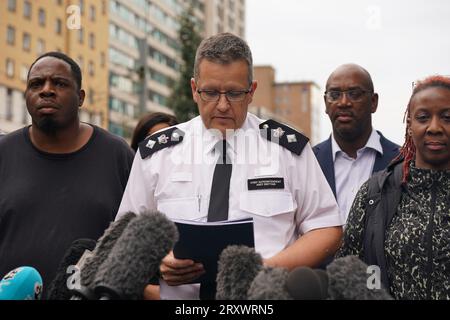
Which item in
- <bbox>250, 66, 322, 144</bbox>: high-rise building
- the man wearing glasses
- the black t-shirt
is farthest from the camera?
<bbox>250, 66, 322, 144</bbox>: high-rise building

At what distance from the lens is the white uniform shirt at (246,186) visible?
2865 millimetres

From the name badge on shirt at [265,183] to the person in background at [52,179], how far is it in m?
1.10

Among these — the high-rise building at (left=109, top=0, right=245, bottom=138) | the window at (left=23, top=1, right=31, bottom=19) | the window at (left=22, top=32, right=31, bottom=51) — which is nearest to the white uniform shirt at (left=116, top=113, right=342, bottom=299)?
the window at (left=22, top=32, right=31, bottom=51)

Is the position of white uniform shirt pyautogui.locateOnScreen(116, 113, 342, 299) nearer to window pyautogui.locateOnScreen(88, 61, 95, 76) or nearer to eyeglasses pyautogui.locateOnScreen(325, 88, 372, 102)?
eyeglasses pyautogui.locateOnScreen(325, 88, 372, 102)

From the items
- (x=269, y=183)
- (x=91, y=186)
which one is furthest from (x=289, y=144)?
(x=91, y=186)

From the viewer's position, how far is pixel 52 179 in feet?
12.2

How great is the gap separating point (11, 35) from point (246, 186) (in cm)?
4348

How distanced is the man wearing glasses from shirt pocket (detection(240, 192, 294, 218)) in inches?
68.2

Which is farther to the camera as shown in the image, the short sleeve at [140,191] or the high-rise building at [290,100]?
the high-rise building at [290,100]

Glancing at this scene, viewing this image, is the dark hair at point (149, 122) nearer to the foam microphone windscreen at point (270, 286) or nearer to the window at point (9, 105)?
the foam microphone windscreen at point (270, 286)

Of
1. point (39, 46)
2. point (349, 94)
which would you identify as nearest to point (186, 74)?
point (349, 94)

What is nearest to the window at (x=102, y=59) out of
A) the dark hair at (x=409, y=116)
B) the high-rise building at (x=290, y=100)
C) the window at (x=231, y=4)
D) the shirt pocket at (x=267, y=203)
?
the window at (x=231, y=4)

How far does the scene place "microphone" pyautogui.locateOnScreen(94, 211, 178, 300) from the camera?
190 centimetres

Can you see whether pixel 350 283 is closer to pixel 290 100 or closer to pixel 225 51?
pixel 225 51
